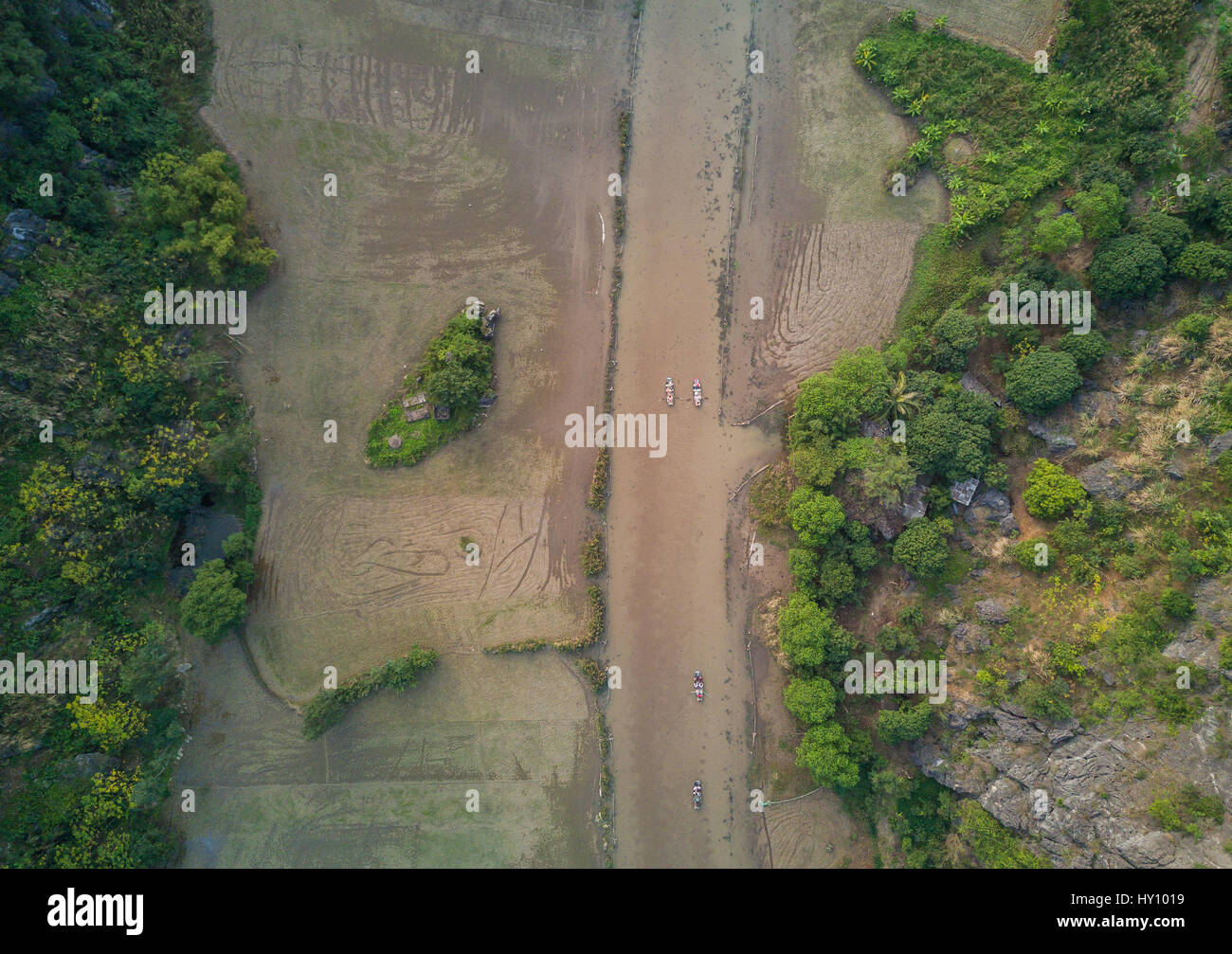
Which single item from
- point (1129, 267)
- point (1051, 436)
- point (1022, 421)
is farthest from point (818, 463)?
point (1129, 267)

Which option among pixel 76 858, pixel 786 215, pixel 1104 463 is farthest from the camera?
pixel 786 215

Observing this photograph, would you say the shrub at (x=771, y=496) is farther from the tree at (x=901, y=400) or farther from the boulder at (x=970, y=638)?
the boulder at (x=970, y=638)

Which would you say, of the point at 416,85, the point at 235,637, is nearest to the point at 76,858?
the point at 235,637

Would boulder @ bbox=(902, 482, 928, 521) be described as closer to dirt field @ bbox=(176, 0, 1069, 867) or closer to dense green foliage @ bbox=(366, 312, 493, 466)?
dirt field @ bbox=(176, 0, 1069, 867)

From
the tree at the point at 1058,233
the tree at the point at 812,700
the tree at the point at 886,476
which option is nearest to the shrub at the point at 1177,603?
the tree at the point at 886,476

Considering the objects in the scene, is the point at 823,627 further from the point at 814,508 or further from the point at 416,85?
the point at 416,85

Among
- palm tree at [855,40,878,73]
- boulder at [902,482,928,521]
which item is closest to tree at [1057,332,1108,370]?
boulder at [902,482,928,521]
